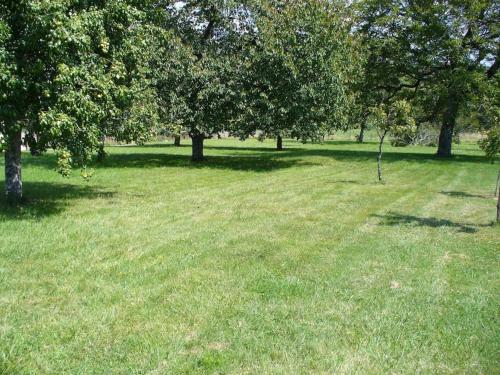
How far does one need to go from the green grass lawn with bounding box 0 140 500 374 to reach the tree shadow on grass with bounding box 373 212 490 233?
0.04m

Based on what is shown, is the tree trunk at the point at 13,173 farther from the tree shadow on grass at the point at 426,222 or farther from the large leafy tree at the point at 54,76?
the tree shadow on grass at the point at 426,222

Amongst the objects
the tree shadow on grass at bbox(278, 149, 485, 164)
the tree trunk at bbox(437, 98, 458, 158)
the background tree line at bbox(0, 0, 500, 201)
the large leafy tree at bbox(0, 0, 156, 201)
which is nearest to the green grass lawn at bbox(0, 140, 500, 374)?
the large leafy tree at bbox(0, 0, 156, 201)

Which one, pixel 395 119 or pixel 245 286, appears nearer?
pixel 245 286

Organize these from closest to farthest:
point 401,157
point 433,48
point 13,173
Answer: point 13,173
point 433,48
point 401,157

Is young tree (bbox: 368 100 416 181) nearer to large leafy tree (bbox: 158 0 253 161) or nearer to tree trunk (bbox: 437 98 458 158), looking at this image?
large leafy tree (bbox: 158 0 253 161)

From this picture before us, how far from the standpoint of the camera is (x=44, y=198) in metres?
11.9

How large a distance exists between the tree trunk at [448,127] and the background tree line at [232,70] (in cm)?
8

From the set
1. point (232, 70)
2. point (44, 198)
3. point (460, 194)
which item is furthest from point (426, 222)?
point (232, 70)

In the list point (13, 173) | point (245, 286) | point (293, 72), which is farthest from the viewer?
point (293, 72)

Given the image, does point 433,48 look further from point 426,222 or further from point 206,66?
point 426,222

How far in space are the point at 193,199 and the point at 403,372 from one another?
8932 mm

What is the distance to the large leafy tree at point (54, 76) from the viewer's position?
28.0 feet

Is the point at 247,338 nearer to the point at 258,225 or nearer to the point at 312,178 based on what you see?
the point at 258,225

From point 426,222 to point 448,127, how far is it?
23.6 metres
